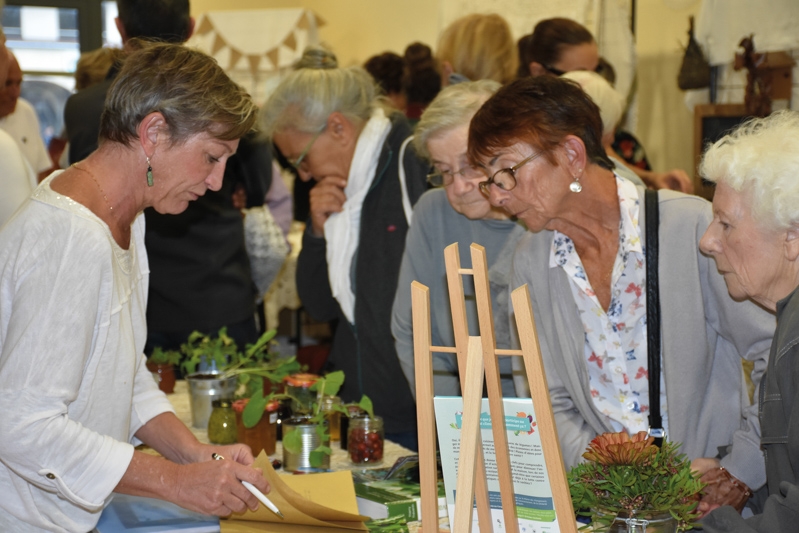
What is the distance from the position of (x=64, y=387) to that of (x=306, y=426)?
69cm

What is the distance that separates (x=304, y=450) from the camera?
2072mm

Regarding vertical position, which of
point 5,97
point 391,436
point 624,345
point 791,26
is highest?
point 791,26

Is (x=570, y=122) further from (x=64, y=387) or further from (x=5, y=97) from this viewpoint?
(x=5, y=97)

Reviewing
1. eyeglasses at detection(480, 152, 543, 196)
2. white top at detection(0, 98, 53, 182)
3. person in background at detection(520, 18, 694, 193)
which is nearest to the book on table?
eyeglasses at detection(480, 152, 543, 196)

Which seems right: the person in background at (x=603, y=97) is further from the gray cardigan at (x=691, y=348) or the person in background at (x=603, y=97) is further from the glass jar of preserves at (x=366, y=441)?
the glass jar of preserves at (x=366, y=441)

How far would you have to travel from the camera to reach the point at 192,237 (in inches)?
126

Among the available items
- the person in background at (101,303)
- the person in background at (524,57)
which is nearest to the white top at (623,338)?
the person in background at (101,303)

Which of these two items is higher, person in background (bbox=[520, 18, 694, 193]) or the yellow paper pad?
person in background (bbox=[520, 18, 694, 193])

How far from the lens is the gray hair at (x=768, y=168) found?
5.11 ft

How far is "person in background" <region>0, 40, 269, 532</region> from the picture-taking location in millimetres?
1483

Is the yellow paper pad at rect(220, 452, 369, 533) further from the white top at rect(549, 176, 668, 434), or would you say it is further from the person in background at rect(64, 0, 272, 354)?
the person in background at rect(64, 0, 272, 354)

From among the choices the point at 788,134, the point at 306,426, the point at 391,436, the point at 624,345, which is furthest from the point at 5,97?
the point at 788,134

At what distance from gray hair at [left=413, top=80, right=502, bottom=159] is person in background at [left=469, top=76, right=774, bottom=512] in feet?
1.12

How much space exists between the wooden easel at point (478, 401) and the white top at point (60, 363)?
62 cm
